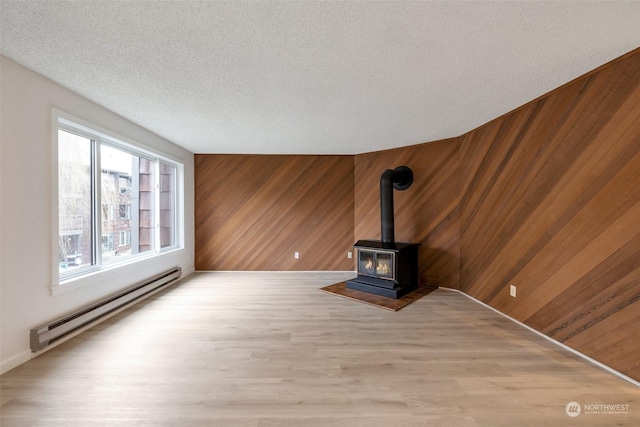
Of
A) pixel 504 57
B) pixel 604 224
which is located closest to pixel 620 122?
pixel 604 224

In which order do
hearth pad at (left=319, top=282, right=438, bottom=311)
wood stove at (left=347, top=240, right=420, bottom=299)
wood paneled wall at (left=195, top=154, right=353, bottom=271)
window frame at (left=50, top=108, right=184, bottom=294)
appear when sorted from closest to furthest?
1. window frame at (left=50, top=108, right=184, bottom=294)
2. hearth pad at (left=319, top=282, right=438, bottom=311)
3. wood stove at (left=347, top=240, right=420, bottom=299)
4. wood paneled wall at (left=195, top=154, right=353, bottom=271)

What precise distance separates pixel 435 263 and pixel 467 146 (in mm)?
1841

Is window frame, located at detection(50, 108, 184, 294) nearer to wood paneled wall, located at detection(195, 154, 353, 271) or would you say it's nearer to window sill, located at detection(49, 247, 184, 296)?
window sill, located at detection(49, 247, 184, 296)

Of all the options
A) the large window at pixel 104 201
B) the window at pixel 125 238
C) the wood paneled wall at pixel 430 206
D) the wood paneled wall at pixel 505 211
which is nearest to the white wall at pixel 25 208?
the large window at pixel 104 201

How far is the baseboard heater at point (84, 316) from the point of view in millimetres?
1877

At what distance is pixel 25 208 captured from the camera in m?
1.84

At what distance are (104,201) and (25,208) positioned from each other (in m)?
0.91

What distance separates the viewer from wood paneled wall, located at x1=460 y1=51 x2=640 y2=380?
1.67 metres

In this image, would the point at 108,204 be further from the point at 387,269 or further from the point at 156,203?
the point at 387,269

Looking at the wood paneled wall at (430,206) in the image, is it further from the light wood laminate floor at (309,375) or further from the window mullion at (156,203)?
the window mullion at (156,203)

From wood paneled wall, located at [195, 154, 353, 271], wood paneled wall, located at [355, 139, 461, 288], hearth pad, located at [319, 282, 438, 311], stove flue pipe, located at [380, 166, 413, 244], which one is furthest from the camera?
wood paneled wall, located at [195, 154, 353, 271]

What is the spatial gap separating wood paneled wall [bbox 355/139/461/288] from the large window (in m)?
3.76

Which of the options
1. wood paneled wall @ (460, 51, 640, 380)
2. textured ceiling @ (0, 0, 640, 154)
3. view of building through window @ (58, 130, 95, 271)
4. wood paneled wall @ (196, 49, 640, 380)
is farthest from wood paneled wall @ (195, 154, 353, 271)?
wood paneled wall @ (460, 51, 640, 380)

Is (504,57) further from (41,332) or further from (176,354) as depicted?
(41,332)
